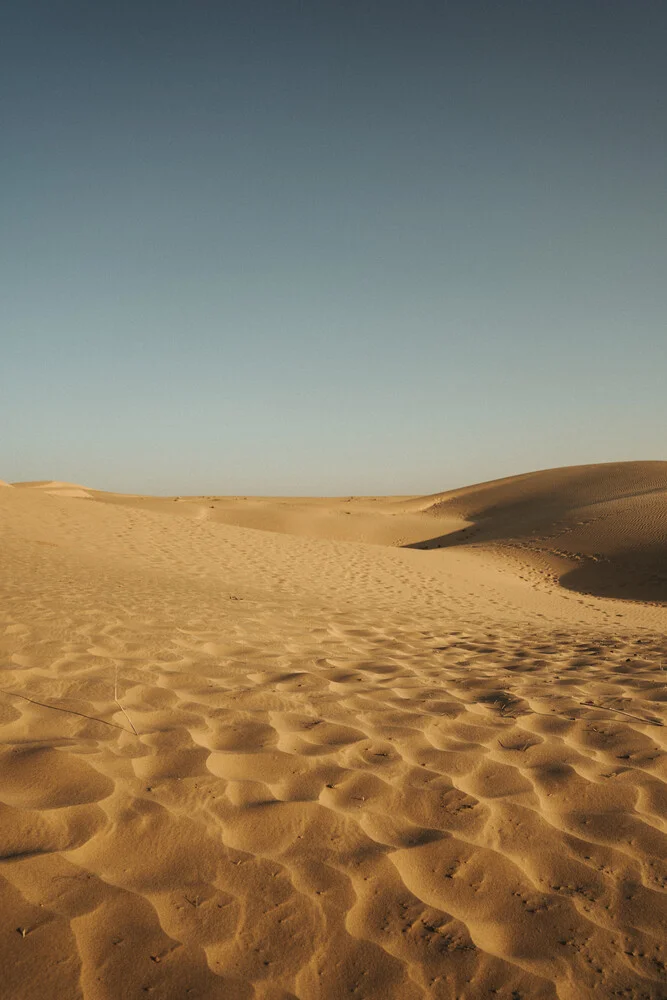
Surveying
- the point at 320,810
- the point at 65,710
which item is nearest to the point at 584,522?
the point at 65,710

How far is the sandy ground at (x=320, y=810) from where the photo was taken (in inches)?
72.2

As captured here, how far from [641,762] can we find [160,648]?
11.4ft

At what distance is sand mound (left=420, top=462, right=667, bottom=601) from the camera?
17656mm

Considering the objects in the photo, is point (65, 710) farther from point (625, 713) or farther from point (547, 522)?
point (547, 522)

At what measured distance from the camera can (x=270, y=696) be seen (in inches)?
157

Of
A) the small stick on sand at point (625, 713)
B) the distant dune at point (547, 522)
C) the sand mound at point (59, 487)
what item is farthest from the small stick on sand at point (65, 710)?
the sand mound at point (59, 487)

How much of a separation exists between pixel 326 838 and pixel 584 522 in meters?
21.9

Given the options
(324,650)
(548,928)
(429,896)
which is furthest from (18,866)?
(324,650)

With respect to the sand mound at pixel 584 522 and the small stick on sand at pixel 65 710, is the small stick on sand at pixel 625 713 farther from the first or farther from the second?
the sand mound at pixel 584 522

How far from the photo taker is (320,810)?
2588 millimetres

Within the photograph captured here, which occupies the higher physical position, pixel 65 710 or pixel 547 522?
pixel 547 522

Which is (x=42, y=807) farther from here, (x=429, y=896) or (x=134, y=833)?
(x=429, y=896)

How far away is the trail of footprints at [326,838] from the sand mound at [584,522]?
14320mm

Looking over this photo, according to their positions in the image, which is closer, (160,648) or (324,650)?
(160,648)
